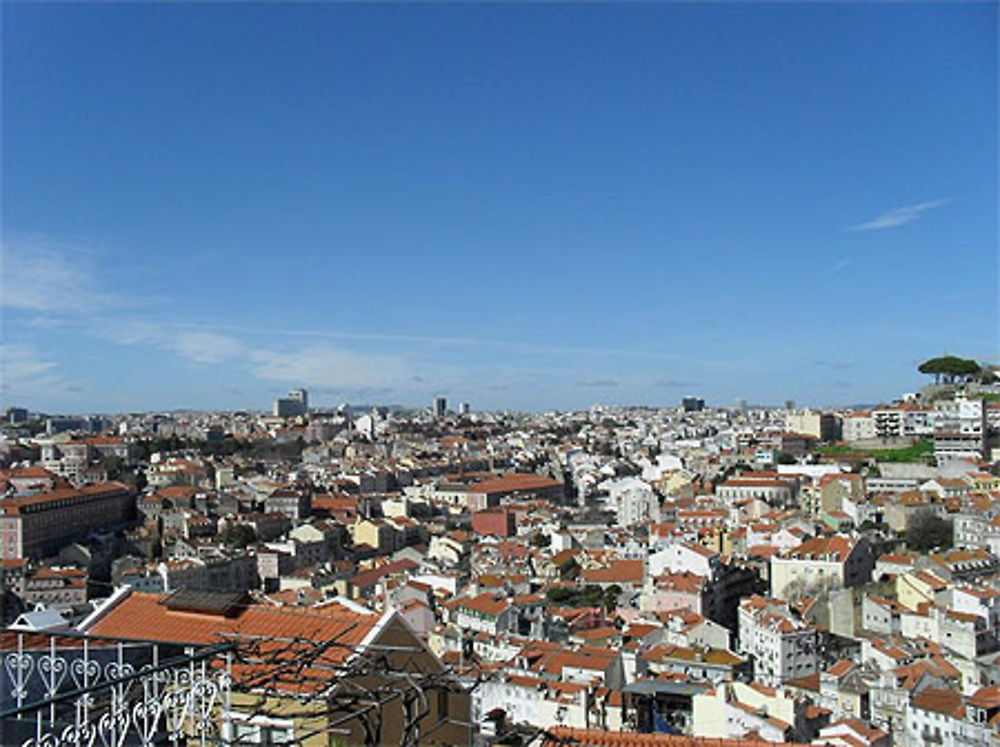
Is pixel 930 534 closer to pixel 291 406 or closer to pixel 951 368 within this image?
pixel 951 368

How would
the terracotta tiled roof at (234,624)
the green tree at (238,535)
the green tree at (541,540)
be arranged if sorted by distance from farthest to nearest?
the green tree at (238,535), the green tree at (541,540), the terracotta tiled roof at (234,624)

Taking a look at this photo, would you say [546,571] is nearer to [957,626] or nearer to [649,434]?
[957,626]

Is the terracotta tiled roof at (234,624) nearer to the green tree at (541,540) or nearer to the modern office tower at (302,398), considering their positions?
the green tree at (541,540)

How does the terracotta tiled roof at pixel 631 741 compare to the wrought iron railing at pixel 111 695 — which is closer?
the wrought iron railing at pixel 111 695

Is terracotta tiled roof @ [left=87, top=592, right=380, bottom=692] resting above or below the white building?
above

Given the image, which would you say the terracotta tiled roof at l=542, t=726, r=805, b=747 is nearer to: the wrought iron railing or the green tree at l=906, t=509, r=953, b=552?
the wrought iron railing

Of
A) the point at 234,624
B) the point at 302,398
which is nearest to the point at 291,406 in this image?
the point at 302,398

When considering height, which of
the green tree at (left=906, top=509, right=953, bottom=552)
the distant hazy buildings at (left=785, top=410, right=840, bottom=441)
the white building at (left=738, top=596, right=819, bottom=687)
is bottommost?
the white building at (left=738, top=596, right=819, bottom=687)

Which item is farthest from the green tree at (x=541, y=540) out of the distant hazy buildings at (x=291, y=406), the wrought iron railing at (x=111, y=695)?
the distant hazy buildings at (x=291, y=406)

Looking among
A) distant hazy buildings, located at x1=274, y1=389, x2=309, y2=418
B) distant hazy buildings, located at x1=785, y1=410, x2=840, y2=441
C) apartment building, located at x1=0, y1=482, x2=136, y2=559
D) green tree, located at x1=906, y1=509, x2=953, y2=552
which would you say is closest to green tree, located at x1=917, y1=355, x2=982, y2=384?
distant hazy buildings, located at x1=785, y1=410, x2=840, y2=441
